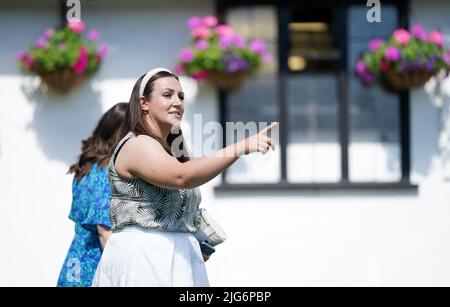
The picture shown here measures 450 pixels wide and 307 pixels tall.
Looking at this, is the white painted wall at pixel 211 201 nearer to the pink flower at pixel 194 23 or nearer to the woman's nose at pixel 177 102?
the pink flower at pixel 194 23

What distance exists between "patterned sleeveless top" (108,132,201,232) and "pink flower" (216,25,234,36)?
338 cm

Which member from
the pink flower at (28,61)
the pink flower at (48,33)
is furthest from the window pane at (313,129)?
the pink flower at (28,61)

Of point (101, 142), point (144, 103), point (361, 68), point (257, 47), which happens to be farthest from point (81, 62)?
point (144, 103)

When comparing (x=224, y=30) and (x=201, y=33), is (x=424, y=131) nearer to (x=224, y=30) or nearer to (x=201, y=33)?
(x=224, y=30)

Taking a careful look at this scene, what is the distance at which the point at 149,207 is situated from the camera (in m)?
2.98

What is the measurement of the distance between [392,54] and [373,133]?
713mm

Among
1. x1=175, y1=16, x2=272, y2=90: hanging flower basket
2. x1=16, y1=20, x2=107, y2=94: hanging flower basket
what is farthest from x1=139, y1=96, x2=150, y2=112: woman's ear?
x1=16, y1=20, x2=107, y2=94: hanging flower basket

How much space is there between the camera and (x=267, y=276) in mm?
6570

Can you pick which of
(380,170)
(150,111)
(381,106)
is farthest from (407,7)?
(150,111)

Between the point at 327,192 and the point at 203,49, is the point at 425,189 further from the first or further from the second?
the point at 203,49

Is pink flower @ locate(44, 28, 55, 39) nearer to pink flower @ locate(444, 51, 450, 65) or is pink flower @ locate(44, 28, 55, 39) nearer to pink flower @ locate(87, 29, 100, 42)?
pink flower @ locate(87, 29, 100, 42)

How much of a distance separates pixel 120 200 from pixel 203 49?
3391mm

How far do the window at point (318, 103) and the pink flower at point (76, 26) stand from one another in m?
1.02

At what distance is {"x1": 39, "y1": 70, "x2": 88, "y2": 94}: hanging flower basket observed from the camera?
21.0ft
